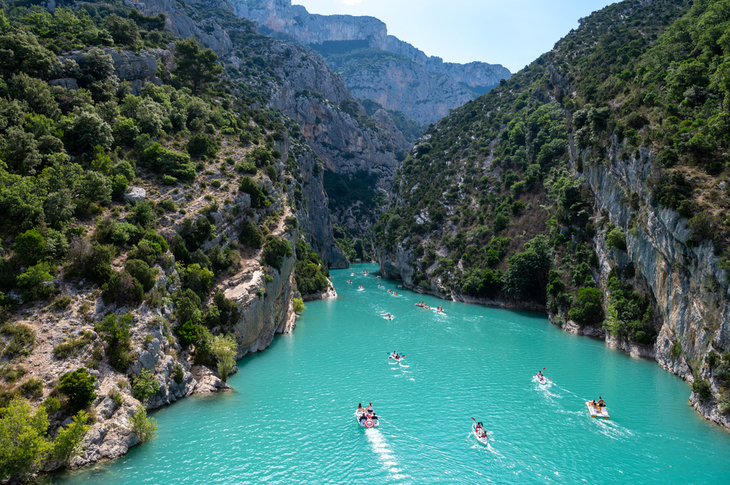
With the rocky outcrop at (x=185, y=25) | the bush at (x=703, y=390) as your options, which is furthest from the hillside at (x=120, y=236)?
the rocky outcrop at (x=185, y=25)

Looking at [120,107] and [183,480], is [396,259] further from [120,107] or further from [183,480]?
[183,480]

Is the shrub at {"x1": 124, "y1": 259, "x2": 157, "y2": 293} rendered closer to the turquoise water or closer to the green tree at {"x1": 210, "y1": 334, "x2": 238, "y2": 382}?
the green tree at {"x1": 210, "y1": 334, "x2": 238, "y2": 382}

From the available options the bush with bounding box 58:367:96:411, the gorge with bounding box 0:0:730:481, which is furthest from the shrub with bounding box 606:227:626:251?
the bush with bounding box 58:367:96:411

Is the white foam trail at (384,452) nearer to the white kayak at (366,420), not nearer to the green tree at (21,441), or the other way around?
the white kayak at (366,420)

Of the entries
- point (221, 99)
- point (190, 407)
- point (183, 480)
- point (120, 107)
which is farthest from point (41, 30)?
point (183, 480)

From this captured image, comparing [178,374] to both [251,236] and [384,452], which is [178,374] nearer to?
[384,452]
